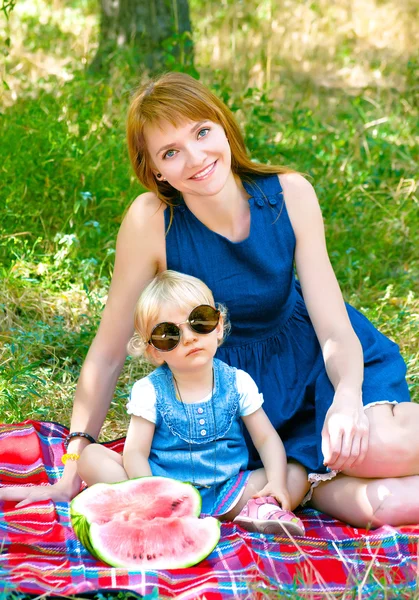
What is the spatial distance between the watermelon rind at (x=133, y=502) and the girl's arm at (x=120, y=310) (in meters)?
0.51

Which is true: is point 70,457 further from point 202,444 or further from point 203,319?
point 203,319

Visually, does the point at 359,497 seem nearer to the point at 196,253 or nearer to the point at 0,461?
the point at 196,253

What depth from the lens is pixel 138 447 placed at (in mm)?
3051

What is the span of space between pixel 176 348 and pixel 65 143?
108 inches

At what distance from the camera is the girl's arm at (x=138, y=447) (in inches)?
118

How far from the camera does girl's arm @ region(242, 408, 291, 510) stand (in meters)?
2.98

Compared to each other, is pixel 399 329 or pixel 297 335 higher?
pixel 297 335

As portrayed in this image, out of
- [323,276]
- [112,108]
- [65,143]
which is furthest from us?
[112,108]

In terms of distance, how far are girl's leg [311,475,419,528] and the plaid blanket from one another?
52mm

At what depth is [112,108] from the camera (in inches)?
241

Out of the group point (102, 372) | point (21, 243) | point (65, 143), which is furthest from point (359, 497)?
point (65, 143)

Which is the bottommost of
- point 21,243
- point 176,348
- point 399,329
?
point 399,329

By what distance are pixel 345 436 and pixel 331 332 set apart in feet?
1.56

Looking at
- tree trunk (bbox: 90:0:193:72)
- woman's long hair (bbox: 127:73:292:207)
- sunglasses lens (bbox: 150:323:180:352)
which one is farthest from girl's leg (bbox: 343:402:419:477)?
tree trunk (bbox: 90:0:193:72)
